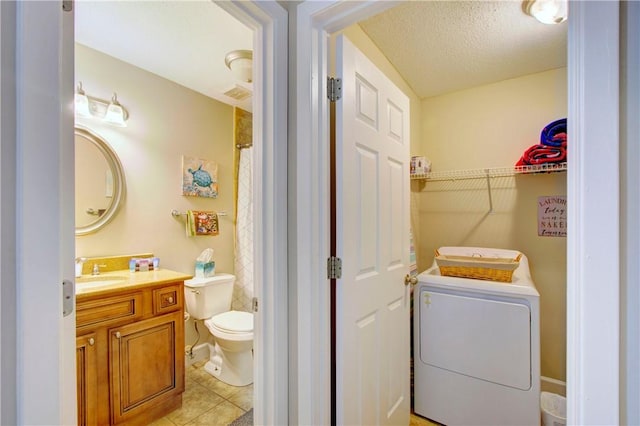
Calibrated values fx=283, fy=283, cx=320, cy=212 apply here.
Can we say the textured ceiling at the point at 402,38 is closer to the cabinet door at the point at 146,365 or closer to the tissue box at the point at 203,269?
the tissue box at the point at 203,269

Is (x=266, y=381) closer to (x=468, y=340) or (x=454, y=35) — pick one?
(x=468, y=340)

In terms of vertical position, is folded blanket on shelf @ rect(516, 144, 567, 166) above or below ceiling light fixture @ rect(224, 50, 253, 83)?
below

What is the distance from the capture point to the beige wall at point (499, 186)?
2.07m

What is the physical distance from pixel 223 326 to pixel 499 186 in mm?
2420

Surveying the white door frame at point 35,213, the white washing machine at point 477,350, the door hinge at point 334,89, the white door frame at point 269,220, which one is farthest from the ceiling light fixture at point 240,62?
the white washing machine at point 477,350

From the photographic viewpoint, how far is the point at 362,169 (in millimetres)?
1289

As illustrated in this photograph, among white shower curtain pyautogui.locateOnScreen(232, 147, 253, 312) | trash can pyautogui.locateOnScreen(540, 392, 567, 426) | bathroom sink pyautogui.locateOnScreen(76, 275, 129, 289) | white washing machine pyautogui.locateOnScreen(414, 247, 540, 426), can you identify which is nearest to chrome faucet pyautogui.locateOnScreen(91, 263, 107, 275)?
bathroom sink pyautogui.locateOnScreen(76, 275, 129, 289)

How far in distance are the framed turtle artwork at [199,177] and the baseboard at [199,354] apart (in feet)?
4.50

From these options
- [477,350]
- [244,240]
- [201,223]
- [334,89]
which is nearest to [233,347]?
[244,240]

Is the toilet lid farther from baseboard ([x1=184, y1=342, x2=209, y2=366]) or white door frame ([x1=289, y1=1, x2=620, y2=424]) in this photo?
white door frame ([x1=289, y1=1, x2=620, y2=424])

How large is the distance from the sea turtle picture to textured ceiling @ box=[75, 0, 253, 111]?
0.78 metres

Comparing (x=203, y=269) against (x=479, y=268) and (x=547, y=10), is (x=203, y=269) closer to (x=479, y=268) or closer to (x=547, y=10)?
(x=479, y=268)

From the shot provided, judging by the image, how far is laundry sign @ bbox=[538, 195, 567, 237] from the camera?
2.07m

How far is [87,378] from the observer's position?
146cm
